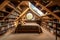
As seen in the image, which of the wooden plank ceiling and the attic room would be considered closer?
the attic room

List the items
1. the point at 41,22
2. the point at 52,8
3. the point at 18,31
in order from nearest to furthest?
the point at 18,31, the point at 52,8, the point at 41,22

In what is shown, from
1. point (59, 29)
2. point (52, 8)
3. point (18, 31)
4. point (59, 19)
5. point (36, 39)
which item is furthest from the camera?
point (52, 8)

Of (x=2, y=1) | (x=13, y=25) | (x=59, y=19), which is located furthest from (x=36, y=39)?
(x=13, y=25)

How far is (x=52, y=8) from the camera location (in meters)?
7.23

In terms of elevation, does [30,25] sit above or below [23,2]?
below

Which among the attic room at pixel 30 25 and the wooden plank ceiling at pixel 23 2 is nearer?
the attic room at pixel 30 25

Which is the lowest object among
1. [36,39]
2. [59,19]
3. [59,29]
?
[36,39]

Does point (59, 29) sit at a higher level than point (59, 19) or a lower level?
lower

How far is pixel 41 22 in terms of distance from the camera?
36.6 ft

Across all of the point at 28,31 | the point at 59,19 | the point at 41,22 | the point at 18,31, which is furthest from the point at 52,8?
the point at 41,22

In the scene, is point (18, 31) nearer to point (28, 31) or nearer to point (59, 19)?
point (28, 31)

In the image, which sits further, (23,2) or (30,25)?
(23,2)

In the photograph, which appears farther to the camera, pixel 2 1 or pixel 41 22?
pixel 41 22

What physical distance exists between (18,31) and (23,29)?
1.02ft
